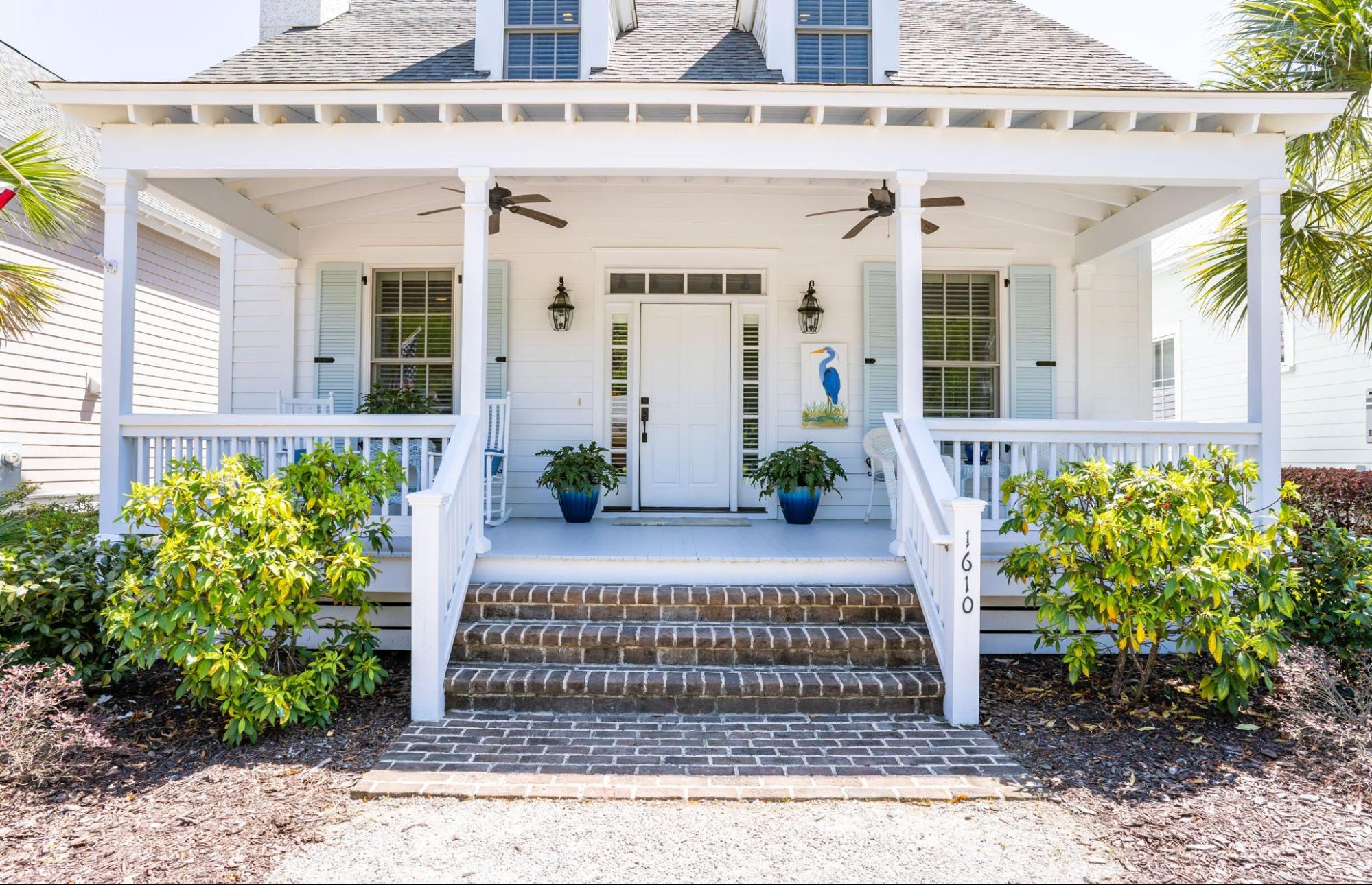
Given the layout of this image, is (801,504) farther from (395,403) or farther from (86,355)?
(86,355)

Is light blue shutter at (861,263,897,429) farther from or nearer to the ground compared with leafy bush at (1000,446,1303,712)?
farther from the ground

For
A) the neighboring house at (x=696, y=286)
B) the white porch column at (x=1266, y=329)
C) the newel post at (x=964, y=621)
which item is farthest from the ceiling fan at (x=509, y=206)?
the white porch column at (x=1266, y=329)

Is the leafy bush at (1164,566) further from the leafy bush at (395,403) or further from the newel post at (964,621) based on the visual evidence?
the leafy bush at (395,403)

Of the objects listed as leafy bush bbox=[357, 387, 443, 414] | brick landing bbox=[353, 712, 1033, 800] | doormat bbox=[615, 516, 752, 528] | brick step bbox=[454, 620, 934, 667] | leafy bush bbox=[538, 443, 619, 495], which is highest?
leafy bush bbox=[357, 387, 443, 414]

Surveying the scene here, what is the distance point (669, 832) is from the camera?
274 centimetres

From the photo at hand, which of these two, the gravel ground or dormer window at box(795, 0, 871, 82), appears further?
dormer window at box(795, 0, 871, 82)

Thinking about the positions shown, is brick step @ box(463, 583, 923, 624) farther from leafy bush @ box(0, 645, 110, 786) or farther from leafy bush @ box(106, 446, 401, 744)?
leafy bush @ box(0, 645, 110, 786)

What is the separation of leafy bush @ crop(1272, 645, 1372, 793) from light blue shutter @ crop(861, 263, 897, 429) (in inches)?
137

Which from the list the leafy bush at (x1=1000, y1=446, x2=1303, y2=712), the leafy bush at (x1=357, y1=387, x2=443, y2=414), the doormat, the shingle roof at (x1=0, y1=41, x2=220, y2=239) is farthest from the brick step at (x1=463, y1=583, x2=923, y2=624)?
the shingle roof at (x1=0, y1=41, x2=220, y2=239)

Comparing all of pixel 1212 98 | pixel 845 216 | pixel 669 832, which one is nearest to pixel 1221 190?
pixel 1212 98

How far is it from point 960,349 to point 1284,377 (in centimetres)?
576

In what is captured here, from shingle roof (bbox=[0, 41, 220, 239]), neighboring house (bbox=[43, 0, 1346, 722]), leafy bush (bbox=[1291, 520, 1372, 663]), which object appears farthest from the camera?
shingle roof (bbox=[0, 41, 220, 239])

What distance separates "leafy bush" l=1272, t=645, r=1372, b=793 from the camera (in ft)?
10.6

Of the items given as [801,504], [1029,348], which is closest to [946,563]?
[801,504]
